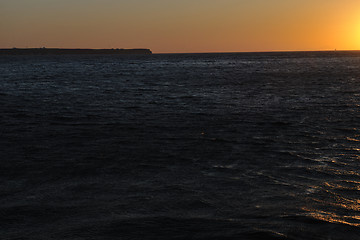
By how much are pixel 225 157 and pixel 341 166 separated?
11.6ft

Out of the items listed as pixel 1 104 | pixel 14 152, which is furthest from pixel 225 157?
pixel 1 104

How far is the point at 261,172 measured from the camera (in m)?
11.6

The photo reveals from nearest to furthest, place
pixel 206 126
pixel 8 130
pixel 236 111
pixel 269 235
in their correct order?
pixel 269 235 → pixel 8 130 → pixel 206 126 → pixel 236 111

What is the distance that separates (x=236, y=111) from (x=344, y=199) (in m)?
15.8

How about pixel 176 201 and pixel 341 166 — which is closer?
pixel 176 201

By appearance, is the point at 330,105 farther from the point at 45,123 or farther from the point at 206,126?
the point at 45,123

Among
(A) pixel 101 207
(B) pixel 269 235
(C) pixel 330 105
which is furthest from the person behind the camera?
(C) pixel 330 105

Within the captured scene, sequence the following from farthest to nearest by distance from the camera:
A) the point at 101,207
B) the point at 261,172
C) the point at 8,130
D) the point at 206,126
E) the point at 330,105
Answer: the point at 330,105, the point at 206,126, the point at 8,130, the point at 261,172, the point at 101,207

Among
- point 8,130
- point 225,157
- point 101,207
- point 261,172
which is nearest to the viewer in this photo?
point 101,207

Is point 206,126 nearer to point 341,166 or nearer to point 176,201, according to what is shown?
point 341,166

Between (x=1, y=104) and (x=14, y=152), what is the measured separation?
1578cm

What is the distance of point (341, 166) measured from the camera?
40.1 ft

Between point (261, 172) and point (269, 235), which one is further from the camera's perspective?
point (261, 172)

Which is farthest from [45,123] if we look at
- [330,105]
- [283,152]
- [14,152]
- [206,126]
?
[330,105]
